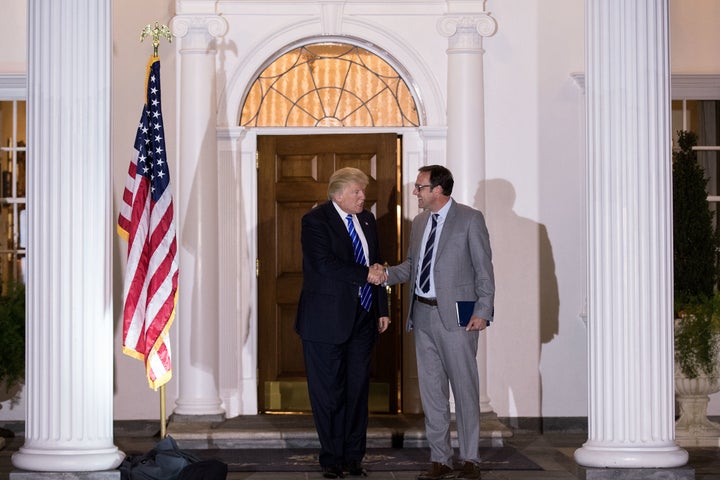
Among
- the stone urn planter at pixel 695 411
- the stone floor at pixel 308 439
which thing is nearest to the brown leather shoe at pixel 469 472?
the stone floor at pixel 308 439

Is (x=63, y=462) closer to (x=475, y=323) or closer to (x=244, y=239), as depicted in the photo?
(x=475, y=323)

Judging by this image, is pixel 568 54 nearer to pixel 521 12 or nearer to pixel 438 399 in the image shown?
pixel 521 12

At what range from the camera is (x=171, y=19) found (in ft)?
31.2

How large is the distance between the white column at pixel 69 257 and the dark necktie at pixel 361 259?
1.69 m

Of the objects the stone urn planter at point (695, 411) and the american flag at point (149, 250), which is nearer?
the american flag at point (149, 250)

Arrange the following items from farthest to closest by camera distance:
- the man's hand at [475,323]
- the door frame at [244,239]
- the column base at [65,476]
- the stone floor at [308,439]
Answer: the door frame at [244,239]
the stone floor at [308,439]
the man's hand at [475,323]
the column base at [65,476]

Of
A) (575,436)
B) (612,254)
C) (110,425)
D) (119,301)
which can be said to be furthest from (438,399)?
(119,301)

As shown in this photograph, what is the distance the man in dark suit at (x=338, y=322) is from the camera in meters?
7.45

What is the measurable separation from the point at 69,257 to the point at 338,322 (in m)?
1.80

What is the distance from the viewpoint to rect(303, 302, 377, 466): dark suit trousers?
24.5 ft

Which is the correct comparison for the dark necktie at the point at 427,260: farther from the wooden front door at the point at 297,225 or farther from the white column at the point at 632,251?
the wooden front door at the point at 297,225

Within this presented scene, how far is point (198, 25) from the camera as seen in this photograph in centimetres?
934

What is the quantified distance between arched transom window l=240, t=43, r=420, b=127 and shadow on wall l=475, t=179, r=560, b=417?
44.4 inches

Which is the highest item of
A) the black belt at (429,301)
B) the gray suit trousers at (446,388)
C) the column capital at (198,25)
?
the column capital at (198,25)
